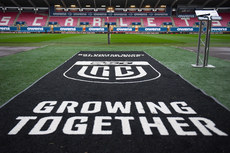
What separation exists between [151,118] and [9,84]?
3.81 meters

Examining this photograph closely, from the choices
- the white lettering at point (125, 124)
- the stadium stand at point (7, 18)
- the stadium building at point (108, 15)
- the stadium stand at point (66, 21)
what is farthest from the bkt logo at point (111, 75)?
the stadium stand at point (7, 18)

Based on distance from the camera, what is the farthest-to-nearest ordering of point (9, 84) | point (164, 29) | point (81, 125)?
point (164, 29), point (9, 84), point (81, 125)

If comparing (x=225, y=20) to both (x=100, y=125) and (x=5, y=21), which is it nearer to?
(x=5, y=21)

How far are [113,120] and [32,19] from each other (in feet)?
184

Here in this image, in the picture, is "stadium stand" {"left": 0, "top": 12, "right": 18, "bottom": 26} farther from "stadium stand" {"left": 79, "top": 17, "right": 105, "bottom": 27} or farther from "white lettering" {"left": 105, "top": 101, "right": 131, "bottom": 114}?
"white lettering" {"left": 105, "top": 101, "right": 131, "bottom": 114}

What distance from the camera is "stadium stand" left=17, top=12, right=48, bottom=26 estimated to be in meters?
50.1

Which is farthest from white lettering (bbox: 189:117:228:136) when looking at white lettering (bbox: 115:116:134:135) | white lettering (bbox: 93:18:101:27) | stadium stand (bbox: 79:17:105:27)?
stadium stand (bbox: 79:17:105:27)

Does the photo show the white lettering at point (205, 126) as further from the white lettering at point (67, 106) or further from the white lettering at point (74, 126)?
the white lettering at point (67, 106)

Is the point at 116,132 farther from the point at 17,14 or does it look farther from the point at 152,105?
the point at 17,14

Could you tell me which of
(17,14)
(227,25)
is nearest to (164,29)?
(227,25)

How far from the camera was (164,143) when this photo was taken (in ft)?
7.73

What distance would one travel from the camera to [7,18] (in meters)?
50.9

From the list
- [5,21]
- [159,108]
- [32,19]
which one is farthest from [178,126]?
[5,21]

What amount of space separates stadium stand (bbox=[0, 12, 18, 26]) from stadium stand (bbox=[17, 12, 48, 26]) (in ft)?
5.57
